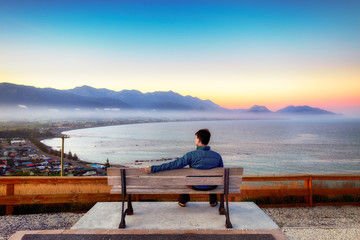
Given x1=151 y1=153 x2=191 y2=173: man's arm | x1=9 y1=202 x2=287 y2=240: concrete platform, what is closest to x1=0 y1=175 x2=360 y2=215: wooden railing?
x1=9 y1=202 x2=287 y2=240: concrete platform

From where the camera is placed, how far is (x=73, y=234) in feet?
14.6

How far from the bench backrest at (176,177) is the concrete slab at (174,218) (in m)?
0.63

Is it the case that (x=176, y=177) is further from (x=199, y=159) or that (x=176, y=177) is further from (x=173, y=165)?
(x=199, y=159)

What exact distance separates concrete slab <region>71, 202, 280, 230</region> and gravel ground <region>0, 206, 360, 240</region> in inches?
35.9

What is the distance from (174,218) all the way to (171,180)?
2.70ft

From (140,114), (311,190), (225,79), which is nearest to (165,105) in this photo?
(140,114)

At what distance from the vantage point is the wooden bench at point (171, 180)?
470 cm

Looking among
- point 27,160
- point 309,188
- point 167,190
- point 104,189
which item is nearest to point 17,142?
point 27,160

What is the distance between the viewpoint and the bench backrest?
4695mm

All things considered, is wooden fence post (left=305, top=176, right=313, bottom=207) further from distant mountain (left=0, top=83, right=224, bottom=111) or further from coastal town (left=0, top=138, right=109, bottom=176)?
distant mountain (left=0, top=83, right=224, bottom=111)

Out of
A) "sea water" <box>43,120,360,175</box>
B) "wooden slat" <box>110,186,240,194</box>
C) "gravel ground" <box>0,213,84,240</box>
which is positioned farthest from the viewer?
"sea water" <box>43,120,360,175</box>

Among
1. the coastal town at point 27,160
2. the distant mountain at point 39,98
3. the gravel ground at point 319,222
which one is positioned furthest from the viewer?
the distant mountain at point 39,98

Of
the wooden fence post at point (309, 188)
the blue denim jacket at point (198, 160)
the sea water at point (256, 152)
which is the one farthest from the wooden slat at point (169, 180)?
the sea water at point (256, 152)

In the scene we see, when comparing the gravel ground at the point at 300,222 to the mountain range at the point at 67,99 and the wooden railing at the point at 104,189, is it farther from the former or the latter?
the mountain range at the point at 67,99
